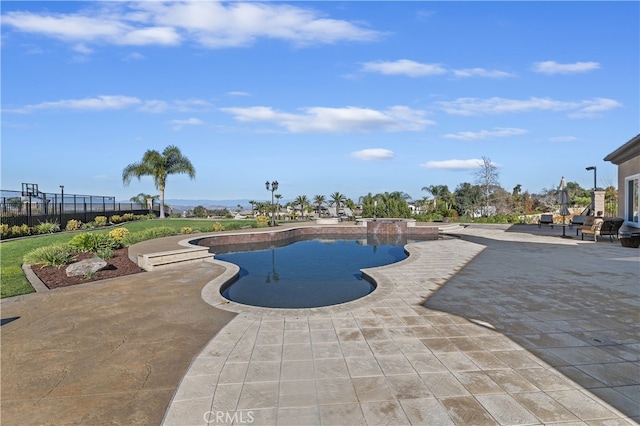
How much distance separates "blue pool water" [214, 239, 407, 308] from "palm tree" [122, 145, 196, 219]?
854 inches

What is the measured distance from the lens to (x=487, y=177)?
30141 millimetres

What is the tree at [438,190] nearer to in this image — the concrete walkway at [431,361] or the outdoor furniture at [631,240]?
the outdoor furniture at [631,240]

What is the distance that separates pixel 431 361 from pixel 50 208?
73.6 feet

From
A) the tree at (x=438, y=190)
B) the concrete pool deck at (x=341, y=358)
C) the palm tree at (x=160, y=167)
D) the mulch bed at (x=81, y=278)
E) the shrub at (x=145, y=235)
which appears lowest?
the concrete pool deck at (x=341, y=358)

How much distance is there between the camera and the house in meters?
12.3

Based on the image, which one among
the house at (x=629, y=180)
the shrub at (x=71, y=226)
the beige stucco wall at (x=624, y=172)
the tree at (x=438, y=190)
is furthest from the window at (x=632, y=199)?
the shrub at (x=71, y=226)

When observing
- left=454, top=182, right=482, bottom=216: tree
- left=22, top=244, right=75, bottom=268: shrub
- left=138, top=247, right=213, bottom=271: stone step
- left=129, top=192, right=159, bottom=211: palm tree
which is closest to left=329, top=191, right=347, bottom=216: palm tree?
left=454, top=182, right=482, bottom=216: tree

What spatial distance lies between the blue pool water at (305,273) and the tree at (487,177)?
20.5m

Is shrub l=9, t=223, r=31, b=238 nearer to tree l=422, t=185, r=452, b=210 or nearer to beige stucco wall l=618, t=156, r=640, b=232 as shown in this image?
beige stucco wall l=618, t=156, r=640, b=232

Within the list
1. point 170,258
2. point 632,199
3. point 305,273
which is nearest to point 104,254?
point 170,258

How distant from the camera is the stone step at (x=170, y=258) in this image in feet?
26.6

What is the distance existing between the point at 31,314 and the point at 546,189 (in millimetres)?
48329

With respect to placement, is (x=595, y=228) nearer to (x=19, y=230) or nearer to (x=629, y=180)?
(x=629, y=180)

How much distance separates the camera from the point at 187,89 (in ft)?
54.9
